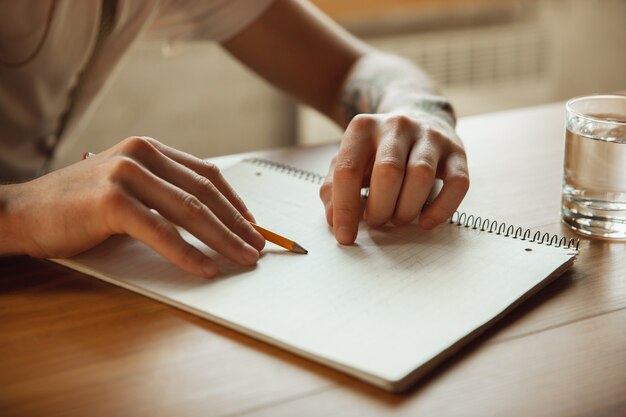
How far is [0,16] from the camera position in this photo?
109 cm

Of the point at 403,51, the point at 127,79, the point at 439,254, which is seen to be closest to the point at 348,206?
the point at 439,254

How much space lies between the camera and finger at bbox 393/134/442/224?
2.75 ft

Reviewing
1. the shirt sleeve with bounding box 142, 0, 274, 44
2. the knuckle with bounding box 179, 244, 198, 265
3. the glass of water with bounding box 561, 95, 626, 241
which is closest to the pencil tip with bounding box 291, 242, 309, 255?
the knuckle with bounding box 179, 244, 198, 265

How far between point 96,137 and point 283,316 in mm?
1985

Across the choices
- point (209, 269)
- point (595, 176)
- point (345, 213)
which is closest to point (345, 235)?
point (345, 213)

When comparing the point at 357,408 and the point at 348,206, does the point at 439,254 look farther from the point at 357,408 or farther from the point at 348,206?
the point at 357,408

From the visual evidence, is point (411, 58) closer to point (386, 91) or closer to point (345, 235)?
point (386, 91)

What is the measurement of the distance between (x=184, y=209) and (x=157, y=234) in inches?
1.5

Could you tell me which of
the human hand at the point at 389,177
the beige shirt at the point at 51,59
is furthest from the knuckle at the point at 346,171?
the beige shirt at the point at 51,59

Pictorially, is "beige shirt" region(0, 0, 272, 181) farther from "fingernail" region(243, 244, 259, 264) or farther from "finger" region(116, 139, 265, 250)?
"fingernail" region(243, 244, 259, 264)

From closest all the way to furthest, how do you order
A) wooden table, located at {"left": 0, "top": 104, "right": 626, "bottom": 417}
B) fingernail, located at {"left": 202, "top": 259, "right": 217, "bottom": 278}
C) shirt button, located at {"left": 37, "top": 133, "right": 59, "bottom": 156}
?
wooden table, located at {"left": 0, "top": 104, "right": 626, "bottom": 417} < fingernail, located at {"left": 202, "top": 259, "right": 217, "bottom": 278} < shirt button, located at {"left": 37, "top": 133, "right": 59, "bottom": 156}

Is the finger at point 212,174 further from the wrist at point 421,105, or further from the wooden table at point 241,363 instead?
the wrist at point 421,105

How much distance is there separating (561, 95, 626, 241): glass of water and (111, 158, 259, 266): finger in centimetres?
36

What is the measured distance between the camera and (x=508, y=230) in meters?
0.84
